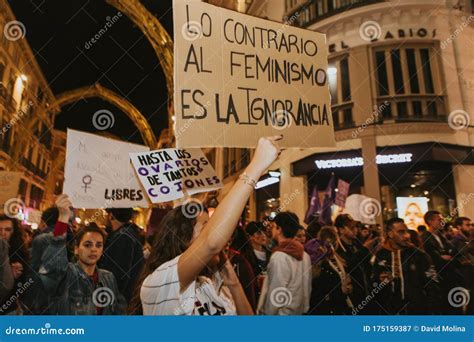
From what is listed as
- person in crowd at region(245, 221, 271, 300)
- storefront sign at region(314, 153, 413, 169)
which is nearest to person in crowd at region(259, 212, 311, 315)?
person in crowd at region(245, 221, 271, 300)

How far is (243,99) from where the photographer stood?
7.22 ft

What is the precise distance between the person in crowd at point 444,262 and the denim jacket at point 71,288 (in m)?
2.52

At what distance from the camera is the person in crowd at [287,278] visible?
8.53ft

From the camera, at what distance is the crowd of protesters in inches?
52.7

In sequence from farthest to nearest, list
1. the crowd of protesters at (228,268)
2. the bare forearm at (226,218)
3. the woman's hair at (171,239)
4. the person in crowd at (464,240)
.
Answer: the person in crowd at (464,240)
the woman's hair at (171,239)
the crowd of protesters at (228,268)
the bare forearm at (226,218)

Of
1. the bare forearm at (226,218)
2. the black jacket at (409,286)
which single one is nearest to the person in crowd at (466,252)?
the black jacket at (409,286)

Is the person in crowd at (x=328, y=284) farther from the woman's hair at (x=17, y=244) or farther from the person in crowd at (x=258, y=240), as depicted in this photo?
the woman's hair at (x=17, y=244)

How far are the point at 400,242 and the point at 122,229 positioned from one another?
2232 millimetres

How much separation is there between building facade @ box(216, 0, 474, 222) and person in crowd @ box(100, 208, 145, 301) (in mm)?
4576

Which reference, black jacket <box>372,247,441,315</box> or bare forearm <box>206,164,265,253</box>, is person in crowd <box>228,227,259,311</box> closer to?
black jacket <box>372,247,441,315</box>
